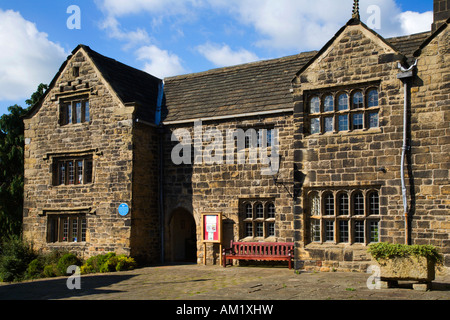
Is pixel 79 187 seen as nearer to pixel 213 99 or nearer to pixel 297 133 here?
pixel 213 99

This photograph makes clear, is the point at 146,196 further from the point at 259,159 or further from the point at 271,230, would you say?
the point at 271,230

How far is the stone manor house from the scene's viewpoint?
1472 centimetres

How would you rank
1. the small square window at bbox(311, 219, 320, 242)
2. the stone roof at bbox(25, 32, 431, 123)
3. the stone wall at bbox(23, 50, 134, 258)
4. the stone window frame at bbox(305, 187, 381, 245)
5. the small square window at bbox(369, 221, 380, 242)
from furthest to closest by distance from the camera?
the stone wall at bbox(23, 50, 134, 258) → the stone roof at bbox(25, 32, 431, 123) → the small square window at bbox(311, 219, 320, 242) → the stone window frame at bbox(305, 187, 381, 245) → the small square window at bbox(369, 221, 380, 242)

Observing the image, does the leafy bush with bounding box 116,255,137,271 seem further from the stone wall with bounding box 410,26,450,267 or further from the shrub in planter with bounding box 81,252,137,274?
the stone wall with bounding box 410,26,450,267

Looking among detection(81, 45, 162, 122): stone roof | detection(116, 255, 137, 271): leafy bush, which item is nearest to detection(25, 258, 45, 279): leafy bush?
detection(116, 255, 137, 271): leafy bush

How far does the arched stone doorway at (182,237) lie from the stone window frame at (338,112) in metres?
7.30

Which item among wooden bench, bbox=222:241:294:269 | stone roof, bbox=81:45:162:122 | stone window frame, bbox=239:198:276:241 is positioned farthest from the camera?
stone roof, bbox=81:45:162:122

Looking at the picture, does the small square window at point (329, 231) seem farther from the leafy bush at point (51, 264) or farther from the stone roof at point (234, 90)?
the leafy bush at point (51, 264)

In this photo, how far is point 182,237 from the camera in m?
21.8

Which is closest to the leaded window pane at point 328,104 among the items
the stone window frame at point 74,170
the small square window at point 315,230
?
the small square window at point 315,230

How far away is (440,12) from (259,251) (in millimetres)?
9959

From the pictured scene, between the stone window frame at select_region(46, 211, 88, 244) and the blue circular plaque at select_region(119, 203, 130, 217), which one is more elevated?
the blue circular plaque at select_region(119, 203, 130, 217)

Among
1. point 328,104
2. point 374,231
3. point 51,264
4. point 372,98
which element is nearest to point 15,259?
point 51,264

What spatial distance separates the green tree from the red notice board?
12.5 meters
